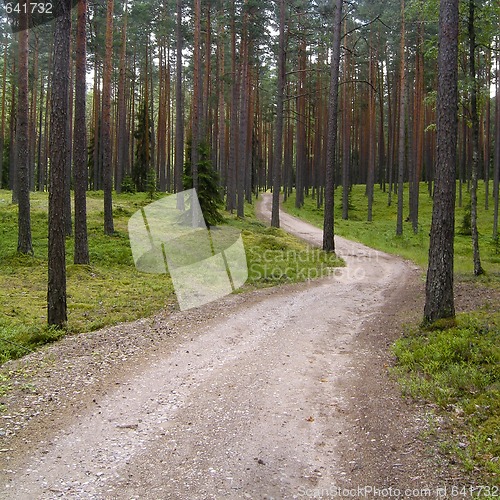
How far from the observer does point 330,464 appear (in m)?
4.56

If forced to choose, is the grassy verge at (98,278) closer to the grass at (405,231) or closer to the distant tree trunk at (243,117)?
the distant tree trunk at (243,117)

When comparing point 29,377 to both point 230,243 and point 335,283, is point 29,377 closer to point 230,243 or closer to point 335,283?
point 335,283

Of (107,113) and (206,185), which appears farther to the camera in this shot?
(206,185)

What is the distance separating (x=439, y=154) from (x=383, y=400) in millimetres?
4805

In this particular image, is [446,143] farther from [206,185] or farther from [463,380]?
[206,185]

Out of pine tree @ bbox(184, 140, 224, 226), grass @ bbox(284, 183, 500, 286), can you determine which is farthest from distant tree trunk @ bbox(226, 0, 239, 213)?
grass @ bbox(284, 183, 500, 286)

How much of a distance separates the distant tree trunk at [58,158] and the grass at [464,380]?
20.9 ft

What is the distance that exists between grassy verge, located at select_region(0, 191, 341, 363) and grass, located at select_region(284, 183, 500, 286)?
498 centimetres

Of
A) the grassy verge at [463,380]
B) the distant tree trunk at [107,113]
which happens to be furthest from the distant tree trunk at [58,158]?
the distant tree trunk at [107,113]

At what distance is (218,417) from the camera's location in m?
5.54

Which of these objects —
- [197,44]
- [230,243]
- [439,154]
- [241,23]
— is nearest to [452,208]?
[439,154]

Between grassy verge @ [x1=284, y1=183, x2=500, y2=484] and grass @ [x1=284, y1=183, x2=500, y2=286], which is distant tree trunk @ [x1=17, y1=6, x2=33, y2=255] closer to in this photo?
grassy verge @ [x1=284, y1=183, x2=500, y2=484]

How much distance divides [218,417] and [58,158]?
583 centimetres


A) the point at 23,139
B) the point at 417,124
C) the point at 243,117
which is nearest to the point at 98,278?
the point at 23,139
